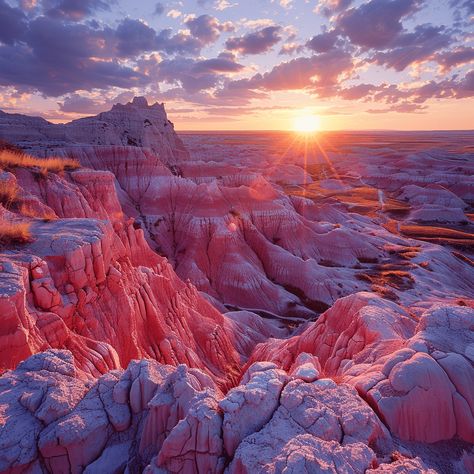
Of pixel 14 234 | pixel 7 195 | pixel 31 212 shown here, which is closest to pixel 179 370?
pixel 14 234

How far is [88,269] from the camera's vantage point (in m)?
9.96

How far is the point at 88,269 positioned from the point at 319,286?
95.1 ft

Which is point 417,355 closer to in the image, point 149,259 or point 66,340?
point 66,340

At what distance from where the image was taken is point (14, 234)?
350 inches

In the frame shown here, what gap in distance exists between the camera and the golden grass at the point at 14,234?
8.73 metres

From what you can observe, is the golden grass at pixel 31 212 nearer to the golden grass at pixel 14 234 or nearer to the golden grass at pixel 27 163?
the golden grass at pixel 14 234

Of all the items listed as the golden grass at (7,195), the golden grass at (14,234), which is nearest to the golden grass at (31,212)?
the golden grass at (7,195)

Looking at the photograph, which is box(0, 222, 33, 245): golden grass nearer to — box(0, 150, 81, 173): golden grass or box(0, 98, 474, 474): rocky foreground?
box(0, 98, 474, 474): rocky foreground

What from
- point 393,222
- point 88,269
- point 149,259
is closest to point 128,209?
Result: point 149,259

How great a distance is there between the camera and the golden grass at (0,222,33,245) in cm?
873

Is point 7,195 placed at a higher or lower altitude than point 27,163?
lower

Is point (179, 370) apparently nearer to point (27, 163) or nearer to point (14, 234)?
point (14, 234)

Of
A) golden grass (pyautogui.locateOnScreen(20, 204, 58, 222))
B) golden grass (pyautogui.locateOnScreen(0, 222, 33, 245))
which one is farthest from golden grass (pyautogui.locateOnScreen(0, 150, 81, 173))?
golden grass (pyautogui.locateOnScreen(0, 222, 33, 245))

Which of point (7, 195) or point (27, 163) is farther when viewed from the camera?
point (27, 163)
